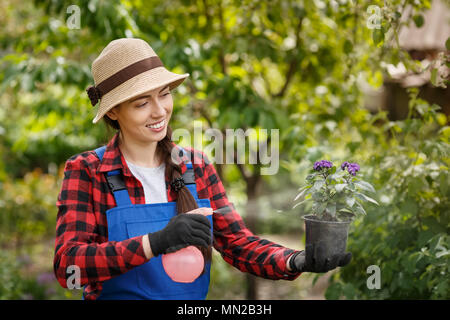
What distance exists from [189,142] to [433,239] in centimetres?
197

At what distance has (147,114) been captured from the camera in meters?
1.73

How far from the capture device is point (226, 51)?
3.28 meters

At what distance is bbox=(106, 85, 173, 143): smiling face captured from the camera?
172 cm

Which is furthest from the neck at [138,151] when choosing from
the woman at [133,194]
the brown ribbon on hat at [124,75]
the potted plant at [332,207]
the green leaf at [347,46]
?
the green leaf at [347,46]

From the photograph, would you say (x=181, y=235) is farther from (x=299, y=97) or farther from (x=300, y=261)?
(x=299, y=97)

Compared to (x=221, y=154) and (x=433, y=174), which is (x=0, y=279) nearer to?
(x=221, y=154)

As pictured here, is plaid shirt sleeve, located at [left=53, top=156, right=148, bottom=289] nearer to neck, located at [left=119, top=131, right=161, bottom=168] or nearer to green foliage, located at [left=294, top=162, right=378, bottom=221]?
neck, located at [left=119, top=131, right=161, bottom=168]

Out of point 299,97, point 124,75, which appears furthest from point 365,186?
point 299,97

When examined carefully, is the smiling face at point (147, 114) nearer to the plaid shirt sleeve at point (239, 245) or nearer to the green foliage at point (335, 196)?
the plaid shirt sleeve at point (239, 245)

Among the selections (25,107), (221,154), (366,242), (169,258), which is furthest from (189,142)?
(25,107)

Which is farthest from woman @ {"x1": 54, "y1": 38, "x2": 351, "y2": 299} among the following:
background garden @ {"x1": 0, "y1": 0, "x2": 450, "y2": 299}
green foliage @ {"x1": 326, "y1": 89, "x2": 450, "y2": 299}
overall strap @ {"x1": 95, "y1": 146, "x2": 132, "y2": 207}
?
green foliage @ {"x1": 326, "y1": 89, "x2": 450, "y2": 299}

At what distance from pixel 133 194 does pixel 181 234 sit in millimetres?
426

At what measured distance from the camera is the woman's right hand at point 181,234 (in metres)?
1.42

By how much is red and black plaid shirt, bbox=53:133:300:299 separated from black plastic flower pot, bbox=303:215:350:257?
0.26 metres
